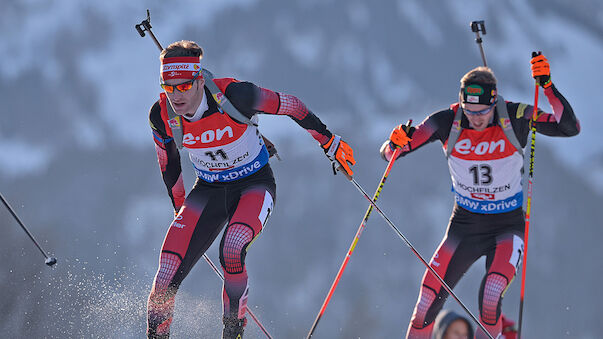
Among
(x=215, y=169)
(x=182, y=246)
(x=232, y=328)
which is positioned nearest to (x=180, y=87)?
(x=215, y=169)

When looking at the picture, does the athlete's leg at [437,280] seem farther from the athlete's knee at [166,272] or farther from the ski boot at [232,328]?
the athlete's knee at [166,272]

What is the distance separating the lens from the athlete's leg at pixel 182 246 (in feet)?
17.5

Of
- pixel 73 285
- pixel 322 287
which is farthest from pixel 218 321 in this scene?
pixel 322 287

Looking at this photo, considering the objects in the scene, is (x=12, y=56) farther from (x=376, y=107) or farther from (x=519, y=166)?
(x=519, y=166)

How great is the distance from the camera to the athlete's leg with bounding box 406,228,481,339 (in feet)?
19.4

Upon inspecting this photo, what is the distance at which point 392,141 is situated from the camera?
6293 millimetres

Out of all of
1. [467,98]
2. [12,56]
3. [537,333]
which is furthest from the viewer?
[12,56]

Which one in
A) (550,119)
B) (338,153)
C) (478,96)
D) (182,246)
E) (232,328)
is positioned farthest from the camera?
(338,153)

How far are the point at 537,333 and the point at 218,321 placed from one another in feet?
48.3

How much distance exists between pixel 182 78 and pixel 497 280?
2650 mm

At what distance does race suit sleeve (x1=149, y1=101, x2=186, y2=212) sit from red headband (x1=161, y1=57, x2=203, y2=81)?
1.16ft

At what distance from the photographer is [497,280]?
18.4 ft

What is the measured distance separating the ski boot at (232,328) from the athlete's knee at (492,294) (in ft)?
5.73

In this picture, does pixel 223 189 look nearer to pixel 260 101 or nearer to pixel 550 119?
pixel 260 101
